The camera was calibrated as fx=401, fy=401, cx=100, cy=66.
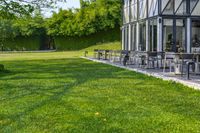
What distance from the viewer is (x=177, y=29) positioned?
20.2 m

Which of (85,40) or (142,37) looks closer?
(142,37)

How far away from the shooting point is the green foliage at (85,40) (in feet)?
164

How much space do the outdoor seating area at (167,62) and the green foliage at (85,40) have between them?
80.5ft

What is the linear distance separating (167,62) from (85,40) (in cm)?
3539

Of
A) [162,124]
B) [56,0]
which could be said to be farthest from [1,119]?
[56,0]

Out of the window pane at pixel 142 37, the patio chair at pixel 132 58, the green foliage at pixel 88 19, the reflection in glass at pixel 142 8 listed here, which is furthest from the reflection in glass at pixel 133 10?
the green foliage at pixel 88 19

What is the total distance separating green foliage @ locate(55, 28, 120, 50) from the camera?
164ft

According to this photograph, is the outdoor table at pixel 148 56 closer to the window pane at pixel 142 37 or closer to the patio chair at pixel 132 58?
the patio chair at pixel 132 58

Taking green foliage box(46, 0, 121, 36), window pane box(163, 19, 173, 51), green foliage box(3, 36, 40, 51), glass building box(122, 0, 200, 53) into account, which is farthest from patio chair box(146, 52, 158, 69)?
green foliage box(3, 36, 40, 51)

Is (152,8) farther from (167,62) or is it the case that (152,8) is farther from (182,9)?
(167,62)

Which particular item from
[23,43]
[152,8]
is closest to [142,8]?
[152,8]

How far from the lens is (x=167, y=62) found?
54.4ft

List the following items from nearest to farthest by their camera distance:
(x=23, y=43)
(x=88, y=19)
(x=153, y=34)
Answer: (x=153, y=34) → (x=88, y=19) → (x=23, y=43)

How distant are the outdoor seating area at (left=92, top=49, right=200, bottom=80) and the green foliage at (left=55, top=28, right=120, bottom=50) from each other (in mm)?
24551
